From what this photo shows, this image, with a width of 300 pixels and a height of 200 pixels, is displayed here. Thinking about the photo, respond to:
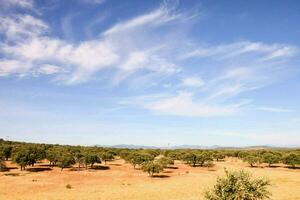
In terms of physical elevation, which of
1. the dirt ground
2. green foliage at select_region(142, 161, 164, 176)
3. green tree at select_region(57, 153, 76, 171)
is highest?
green tree at select_region(57, 153, 76, 171)

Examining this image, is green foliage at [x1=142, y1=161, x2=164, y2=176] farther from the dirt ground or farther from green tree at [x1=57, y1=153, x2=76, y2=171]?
green tree at [x1=57, y1=153, x2=76, y2=171]

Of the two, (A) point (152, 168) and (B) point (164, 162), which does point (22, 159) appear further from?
(B) point (164, 162)

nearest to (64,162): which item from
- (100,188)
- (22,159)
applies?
(22,159)

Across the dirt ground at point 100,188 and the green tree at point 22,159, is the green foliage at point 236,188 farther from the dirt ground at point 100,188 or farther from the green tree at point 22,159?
the green tree at point 22,159

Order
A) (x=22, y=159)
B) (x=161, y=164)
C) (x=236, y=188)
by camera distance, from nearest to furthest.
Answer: (x=236, y=188)
(x=161, y=164)
(x=22, y=159)

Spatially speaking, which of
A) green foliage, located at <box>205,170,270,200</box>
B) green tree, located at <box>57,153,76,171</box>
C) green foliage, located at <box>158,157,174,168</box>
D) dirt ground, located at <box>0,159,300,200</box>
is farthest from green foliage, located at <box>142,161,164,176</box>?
green foliage, located at <box>205,170,270,200</box>

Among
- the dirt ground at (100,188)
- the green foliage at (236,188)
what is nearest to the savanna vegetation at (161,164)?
the green foliage at (236,188)

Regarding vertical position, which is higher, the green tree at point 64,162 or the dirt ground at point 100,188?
the green tree at point 64,162

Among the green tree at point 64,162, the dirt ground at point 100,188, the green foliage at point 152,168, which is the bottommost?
the dirt ground at point 100,188

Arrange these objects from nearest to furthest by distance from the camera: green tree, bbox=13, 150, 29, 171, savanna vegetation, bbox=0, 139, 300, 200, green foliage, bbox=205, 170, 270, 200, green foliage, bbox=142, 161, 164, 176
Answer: green foliage, bbox=205, 170, 270, 200 → savanna vegetation, bbox=0, 139, 300, 200 → green foliage, bbox=142, 161, 164, 176 → green tree, bbox=13, 150, 29, 171

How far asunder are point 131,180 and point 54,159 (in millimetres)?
42796

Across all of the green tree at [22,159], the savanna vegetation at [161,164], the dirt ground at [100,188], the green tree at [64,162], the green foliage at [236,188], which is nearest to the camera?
the green foliage at [236,188]

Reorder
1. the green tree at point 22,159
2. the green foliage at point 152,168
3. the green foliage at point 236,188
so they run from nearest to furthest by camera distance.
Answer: the green foliage at point 236,188 < the green foliage at point 152,168 < the green tree at point 22,159

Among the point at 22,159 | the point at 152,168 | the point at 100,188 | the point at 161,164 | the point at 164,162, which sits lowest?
the point at 100,188
